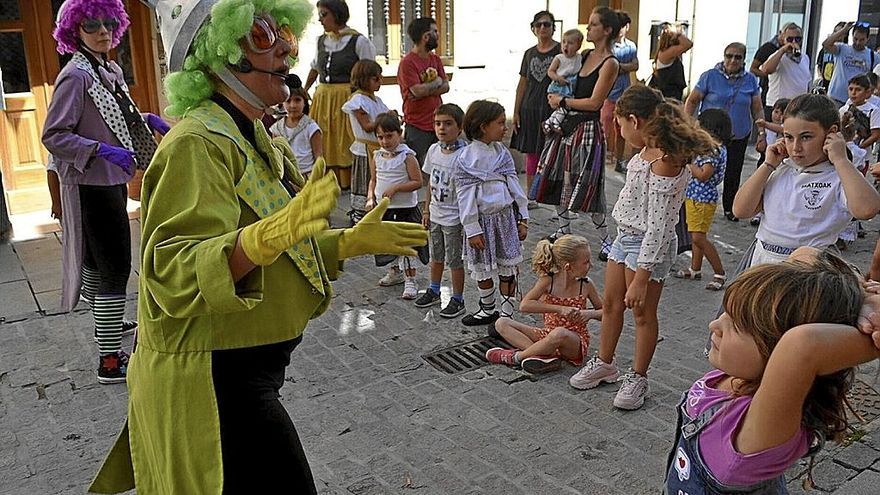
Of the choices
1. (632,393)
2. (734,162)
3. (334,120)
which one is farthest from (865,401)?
(334,120)

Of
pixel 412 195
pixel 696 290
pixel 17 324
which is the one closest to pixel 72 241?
pixel 17 324

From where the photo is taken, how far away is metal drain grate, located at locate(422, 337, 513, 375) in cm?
469

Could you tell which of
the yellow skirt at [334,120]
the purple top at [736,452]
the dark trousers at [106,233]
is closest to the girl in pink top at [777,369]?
the purple top at [736,452]

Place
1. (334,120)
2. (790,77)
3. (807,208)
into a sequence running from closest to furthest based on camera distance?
(807,208) → (334,120) → (790,77)

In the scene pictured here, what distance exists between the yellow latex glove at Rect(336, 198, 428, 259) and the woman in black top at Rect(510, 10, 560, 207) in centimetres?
552

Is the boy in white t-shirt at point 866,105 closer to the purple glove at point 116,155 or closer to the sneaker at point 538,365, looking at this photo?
the sneaker at point 538,365

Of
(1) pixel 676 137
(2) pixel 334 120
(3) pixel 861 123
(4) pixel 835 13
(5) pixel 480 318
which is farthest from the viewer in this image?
(4) pixel 835 13

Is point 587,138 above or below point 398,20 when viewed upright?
below

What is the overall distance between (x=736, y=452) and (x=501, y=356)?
2.76m

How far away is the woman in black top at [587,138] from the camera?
20.9 ft

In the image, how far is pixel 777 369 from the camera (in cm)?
181

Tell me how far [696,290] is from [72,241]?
168 inches

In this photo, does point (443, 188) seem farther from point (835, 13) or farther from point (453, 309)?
point (835, 13)

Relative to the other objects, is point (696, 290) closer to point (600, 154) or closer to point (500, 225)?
point (600, 154)
